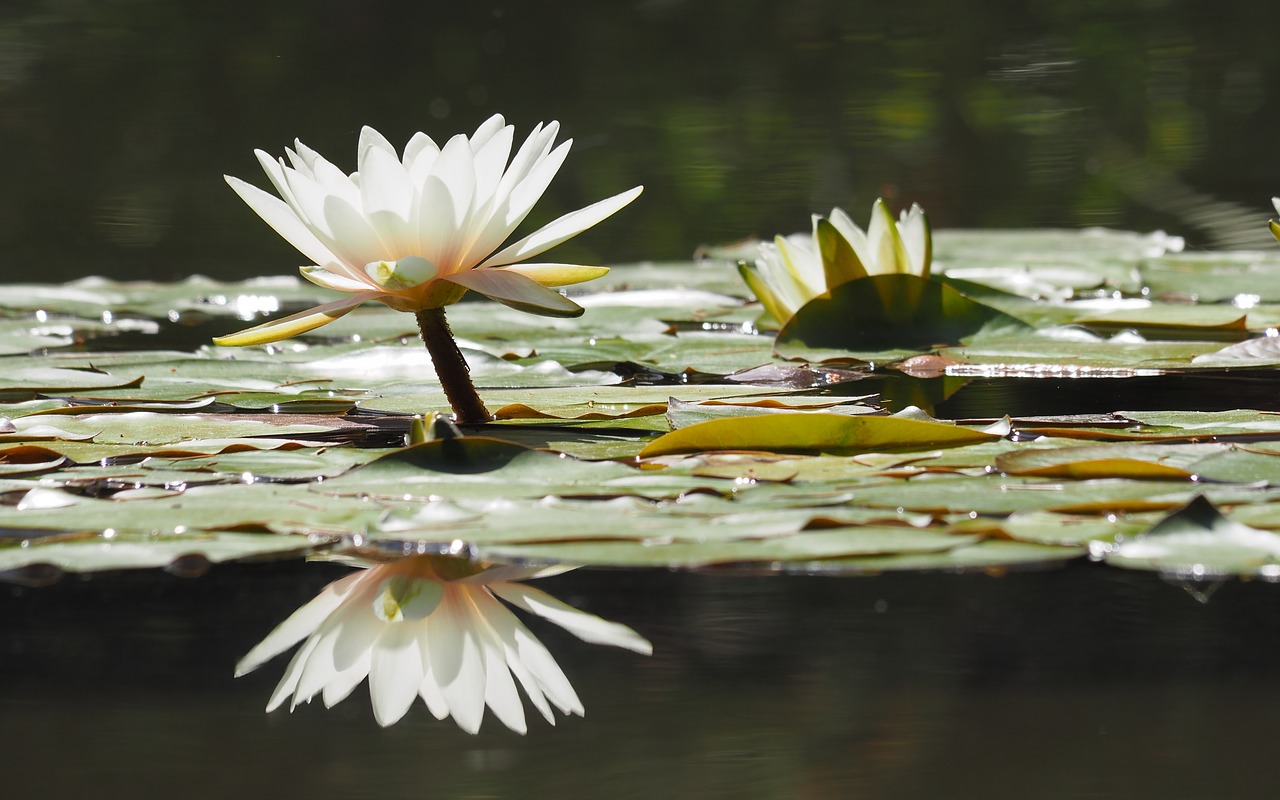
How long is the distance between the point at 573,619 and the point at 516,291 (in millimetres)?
365

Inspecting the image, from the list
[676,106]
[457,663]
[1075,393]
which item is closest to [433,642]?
[457,663]

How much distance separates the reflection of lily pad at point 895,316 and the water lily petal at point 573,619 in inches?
29.3

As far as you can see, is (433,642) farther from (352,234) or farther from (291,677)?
(352,234)

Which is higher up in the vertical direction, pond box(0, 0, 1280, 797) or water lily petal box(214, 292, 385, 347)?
water lily petal box(214, 292, 385, 347)

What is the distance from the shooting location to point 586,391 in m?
1.11

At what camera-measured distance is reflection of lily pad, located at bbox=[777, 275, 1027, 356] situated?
1.34m

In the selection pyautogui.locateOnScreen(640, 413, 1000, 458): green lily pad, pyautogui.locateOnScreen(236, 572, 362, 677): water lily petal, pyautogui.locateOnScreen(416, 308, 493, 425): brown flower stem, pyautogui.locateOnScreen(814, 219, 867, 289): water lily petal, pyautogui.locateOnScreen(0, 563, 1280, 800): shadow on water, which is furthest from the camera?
pyautogui.locateOnScreen(814, 219, 867, 289): water lily petal

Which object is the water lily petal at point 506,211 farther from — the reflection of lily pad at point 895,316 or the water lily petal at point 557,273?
the reflection of lily pad at point 895,316

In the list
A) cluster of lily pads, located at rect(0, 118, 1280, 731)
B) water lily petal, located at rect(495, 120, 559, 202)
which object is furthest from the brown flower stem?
water lily petal, located at rect(495, 120, 559, 202)

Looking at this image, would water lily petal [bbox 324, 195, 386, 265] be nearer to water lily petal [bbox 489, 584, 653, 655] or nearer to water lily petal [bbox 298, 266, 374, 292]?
water lily petal [bbox 298, 266, 374, 292]

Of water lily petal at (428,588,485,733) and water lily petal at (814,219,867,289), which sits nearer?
water lily petal at (428,588,485,733)

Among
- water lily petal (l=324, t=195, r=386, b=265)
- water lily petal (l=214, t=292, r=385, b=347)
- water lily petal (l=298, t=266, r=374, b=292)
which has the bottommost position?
water lily petal (l=214, t=292, r=385, b=347)

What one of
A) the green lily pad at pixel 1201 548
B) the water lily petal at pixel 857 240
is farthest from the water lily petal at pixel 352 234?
the water lily petal at pixel 857 240

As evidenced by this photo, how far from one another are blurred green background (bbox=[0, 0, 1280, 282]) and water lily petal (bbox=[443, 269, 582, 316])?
2.35 m
